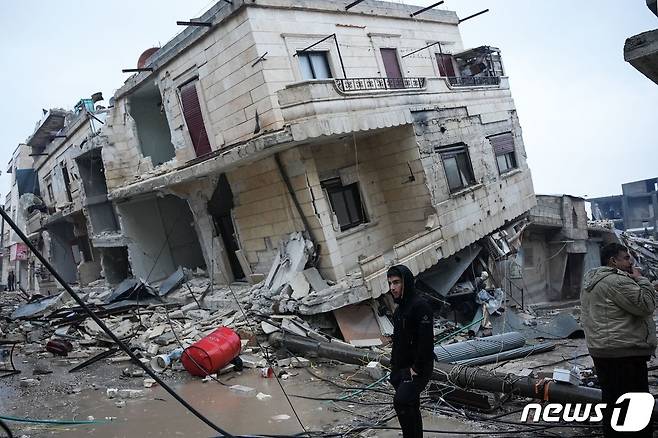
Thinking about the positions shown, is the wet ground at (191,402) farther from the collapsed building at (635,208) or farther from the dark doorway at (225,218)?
the collapsed building at (635,208)

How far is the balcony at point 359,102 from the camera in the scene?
10.5 metres

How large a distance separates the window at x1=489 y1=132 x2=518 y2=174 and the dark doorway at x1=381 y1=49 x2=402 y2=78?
396 cm

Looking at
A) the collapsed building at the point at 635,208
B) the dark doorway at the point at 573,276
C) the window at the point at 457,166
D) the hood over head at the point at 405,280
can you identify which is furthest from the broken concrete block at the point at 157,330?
the collapsed building at the point at 635,208

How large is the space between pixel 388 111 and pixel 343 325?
5376 mm

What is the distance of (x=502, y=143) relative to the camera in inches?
640

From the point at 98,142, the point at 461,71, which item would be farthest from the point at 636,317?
the point at 98,142

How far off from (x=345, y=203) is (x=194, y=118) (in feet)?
15.7

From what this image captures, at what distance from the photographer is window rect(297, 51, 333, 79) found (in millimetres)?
11977

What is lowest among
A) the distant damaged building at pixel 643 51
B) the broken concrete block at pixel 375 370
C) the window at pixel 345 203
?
the broken concrete block at pixel 375 370

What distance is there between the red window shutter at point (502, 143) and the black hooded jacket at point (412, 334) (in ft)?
41.4

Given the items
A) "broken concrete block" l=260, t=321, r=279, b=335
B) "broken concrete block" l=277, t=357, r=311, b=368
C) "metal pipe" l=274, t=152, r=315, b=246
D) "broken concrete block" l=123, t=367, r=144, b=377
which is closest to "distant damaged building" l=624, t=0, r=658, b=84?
"broken concrete block" l=277, t=357, r=311, b=368

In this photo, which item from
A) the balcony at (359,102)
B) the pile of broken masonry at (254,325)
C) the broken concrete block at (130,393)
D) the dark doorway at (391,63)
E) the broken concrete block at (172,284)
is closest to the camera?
the broken concrete block at (130,393)

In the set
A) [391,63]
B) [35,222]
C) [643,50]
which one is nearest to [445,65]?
[391,63]

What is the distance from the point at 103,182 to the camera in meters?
19.4
